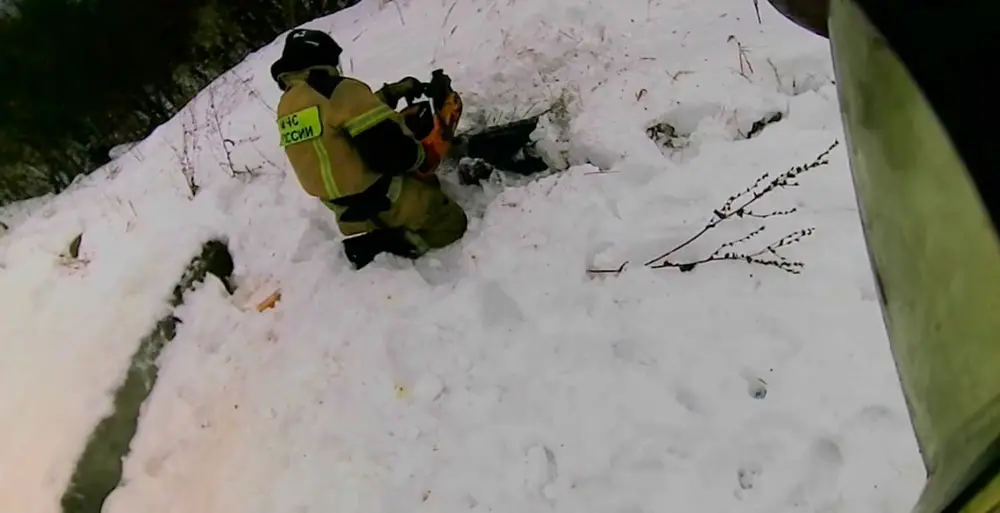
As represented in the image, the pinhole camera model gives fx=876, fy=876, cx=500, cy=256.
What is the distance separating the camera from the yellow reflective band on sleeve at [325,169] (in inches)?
137

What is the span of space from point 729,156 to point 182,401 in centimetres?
273

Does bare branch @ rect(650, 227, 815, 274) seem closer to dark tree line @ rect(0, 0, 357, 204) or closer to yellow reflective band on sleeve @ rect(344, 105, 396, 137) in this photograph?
yellow reflective band on sleeve @ rect(344, 105, 396, 137)

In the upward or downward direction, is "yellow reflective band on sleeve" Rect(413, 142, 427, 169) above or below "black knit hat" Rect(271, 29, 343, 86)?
below


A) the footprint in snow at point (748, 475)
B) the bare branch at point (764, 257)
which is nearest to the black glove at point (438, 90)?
the bare branch at point (764, 257)

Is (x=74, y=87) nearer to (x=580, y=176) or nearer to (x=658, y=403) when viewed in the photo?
(x=580, y=176)

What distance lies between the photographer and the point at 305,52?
3477 millimetres

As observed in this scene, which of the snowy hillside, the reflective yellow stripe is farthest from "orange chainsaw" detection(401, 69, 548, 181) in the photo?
the reflective yellow stripe

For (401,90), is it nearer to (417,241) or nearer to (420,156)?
(420,156)

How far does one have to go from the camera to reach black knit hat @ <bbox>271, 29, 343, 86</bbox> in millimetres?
3477

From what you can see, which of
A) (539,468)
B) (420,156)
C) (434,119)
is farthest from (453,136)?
(539,468)

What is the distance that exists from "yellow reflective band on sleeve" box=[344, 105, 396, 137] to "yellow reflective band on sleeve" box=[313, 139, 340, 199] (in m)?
0.13

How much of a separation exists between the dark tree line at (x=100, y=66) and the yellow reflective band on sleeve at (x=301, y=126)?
159 inches

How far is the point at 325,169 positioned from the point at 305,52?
47 cm

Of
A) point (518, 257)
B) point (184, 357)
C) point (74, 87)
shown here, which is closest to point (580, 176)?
point (518, 257)
